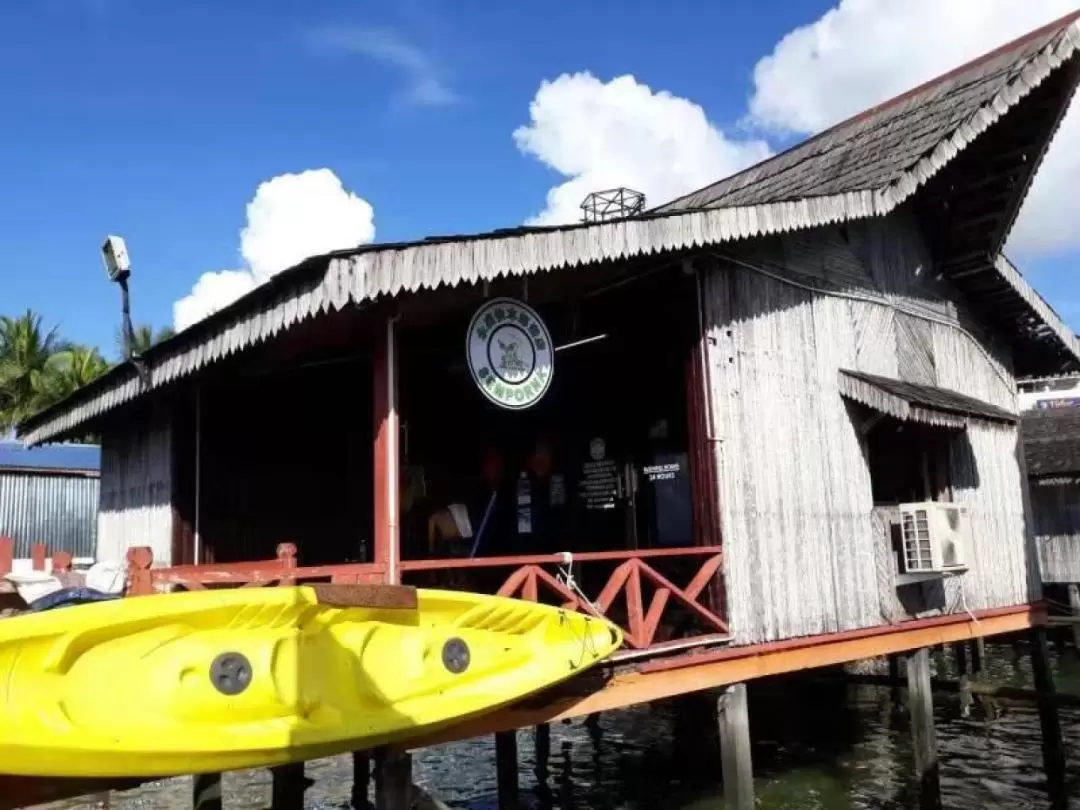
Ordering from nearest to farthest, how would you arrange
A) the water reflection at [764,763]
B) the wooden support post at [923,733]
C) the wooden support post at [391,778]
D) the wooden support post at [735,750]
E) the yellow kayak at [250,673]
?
1. the yellow kayak at [250,673]
2. the wooden support post at [391,778]
3. the wooden support post at [735,750]
4. the wooden support post at [923,733]
5. the water reflection at [764,763]

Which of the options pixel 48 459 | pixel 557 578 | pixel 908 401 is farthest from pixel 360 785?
pixel 48 459

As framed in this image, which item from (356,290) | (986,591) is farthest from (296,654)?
(986,591)

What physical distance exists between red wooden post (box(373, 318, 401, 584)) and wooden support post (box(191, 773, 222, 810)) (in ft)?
9.38

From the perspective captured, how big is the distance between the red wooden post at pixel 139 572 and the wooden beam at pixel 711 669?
6.32 feet

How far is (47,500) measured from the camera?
68.3ft

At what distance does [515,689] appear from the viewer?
246 inches

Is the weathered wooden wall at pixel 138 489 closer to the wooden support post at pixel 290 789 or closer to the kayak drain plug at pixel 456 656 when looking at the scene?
the wooden support post at pixel 290 789

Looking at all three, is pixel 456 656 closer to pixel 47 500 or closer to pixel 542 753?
pixel 542 753

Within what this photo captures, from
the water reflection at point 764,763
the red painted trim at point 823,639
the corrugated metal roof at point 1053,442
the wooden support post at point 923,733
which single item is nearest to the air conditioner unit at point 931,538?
the red painted trim at point 823,639

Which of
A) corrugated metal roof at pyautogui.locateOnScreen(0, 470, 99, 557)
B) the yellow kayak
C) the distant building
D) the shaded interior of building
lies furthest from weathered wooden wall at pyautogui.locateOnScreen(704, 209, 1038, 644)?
corrugated metal roof at pyautogui.locateOnScreen(0, 470, 99, 557)

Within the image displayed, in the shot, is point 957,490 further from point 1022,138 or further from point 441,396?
point 441,396

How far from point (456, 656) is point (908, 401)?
541 cm

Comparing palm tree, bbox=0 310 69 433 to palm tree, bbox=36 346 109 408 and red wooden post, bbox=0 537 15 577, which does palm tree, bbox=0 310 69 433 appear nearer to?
palm tree, bbox=36 346 109 408

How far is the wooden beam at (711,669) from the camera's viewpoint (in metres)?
6.70
